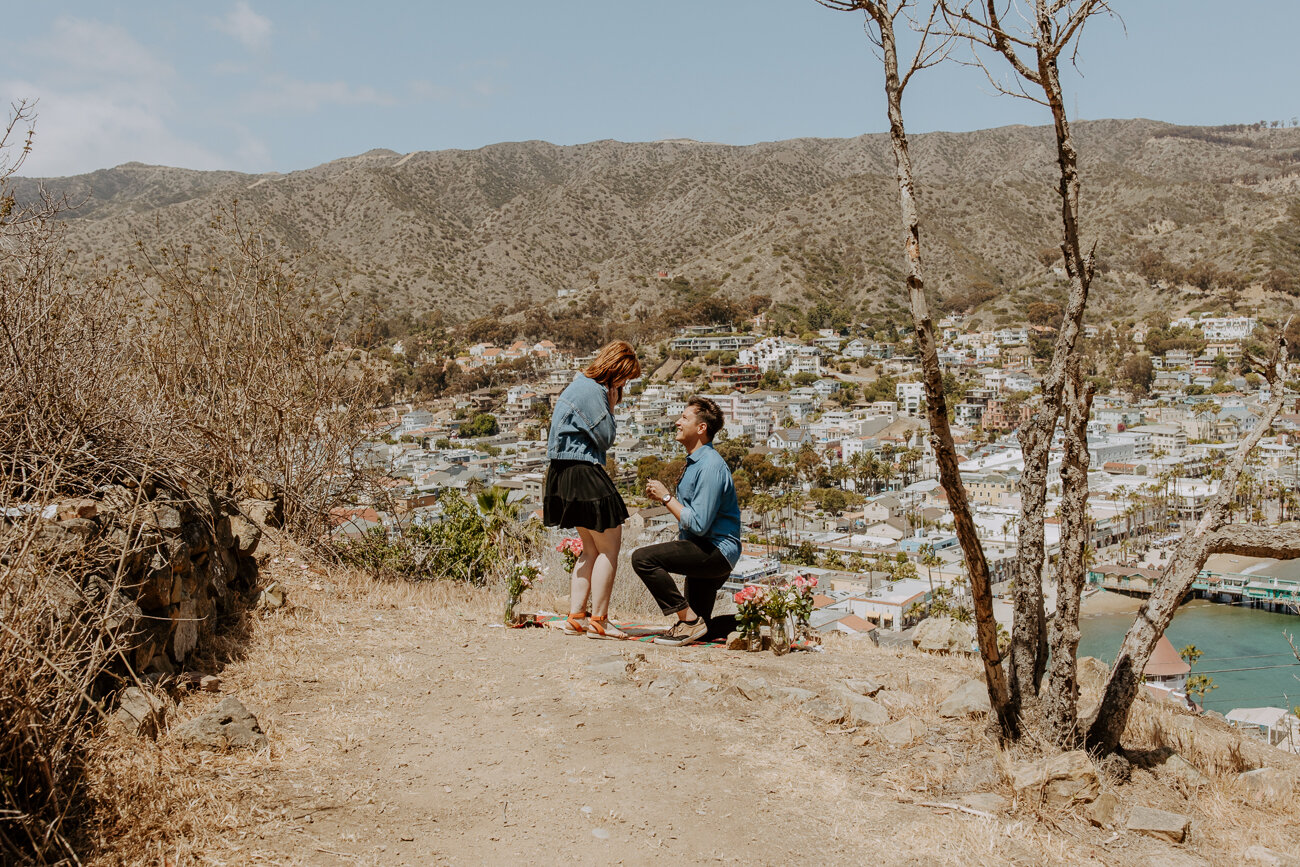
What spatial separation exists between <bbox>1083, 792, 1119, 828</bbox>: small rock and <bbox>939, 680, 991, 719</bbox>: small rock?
704mm

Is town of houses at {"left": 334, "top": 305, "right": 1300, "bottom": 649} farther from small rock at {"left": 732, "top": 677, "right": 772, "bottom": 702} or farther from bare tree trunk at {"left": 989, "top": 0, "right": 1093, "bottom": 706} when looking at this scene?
bare tree trunk at {"left": 989, "top": 0, "right": 1093, "bottom": 706}

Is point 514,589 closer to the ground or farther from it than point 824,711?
farther from it

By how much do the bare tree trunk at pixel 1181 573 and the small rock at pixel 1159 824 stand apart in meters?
0.32

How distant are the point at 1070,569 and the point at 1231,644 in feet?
107

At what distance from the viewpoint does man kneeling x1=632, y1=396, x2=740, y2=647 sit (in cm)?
366

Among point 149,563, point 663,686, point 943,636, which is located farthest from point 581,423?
point 943,636

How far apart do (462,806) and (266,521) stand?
3.17 m

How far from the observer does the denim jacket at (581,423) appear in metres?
3.59

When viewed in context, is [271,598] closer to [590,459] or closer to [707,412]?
[590,459]

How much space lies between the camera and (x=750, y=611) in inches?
155

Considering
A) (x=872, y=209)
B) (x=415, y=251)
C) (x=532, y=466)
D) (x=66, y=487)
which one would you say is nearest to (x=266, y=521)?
(x=66, y=487)

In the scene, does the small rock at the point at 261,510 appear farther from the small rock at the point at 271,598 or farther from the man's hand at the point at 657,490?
the man's hand at the point at 657,490

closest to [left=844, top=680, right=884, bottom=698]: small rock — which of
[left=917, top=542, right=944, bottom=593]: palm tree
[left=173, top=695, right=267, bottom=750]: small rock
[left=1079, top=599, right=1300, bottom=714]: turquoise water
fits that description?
[left=173, top=695, right=267, bottom=750]: small rock

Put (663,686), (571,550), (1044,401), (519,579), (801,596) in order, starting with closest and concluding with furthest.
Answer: (1044,401) → (663,686) → (801,596) → (519,579) → (571,550)
